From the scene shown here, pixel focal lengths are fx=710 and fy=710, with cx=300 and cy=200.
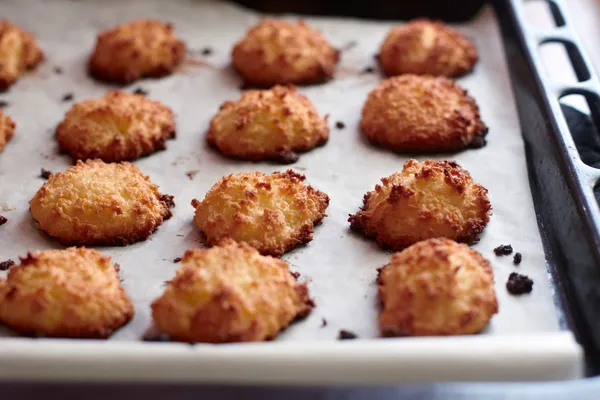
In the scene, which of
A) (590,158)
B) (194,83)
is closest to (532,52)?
(590,158)

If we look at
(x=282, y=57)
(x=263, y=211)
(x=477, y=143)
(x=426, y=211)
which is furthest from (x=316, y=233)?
(x=282, y=57)

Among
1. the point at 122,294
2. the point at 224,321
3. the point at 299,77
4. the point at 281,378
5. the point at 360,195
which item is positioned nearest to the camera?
the point at 281,378

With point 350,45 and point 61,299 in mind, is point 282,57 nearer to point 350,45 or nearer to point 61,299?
point 350,45

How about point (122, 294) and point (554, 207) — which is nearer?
point (122, 294)

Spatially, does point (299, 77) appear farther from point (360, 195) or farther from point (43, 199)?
point (43, 199)

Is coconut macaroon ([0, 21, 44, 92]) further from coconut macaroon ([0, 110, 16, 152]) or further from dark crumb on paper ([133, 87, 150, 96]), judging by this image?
dark crumb on paper ([133, 87, 150, 96])

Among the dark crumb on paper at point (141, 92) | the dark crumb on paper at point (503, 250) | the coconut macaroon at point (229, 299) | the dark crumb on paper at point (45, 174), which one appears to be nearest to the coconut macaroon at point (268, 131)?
the dark crumb on paper at point (141, 92)

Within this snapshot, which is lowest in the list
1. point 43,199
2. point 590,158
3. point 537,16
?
point 537,16
